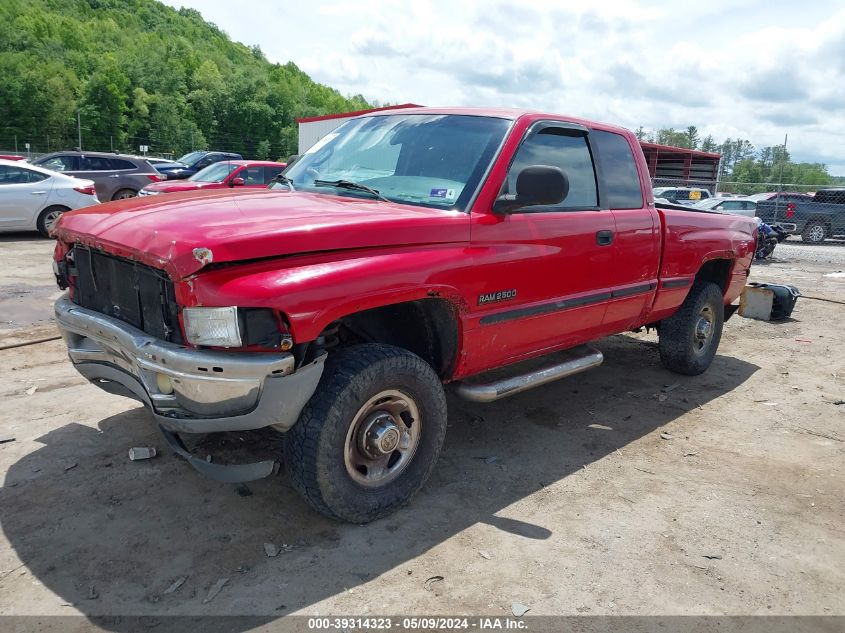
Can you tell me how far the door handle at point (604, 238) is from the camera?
13.7 feet

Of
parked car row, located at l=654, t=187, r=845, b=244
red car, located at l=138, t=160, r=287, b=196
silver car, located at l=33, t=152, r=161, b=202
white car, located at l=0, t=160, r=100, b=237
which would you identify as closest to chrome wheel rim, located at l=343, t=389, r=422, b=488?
white car, located at l=0, t=160, r=100, b=237

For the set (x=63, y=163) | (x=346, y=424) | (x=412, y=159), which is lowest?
(x=346, y=424)

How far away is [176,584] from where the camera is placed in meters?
2.71

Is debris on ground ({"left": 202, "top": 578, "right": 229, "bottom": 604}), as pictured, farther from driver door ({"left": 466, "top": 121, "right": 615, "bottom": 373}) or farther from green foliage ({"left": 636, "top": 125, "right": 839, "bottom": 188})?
green foliage ({"left": 636, "top": 125, "right": 839, "bottom": 188})

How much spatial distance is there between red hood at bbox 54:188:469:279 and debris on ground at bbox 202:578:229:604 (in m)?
1.30

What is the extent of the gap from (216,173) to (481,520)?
41.8ft

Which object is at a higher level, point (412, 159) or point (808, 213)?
point (412, 159)

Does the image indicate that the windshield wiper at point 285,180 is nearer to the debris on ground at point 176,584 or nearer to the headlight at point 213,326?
the headlight at point 213,326

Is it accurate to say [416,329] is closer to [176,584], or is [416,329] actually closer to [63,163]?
[176,584]

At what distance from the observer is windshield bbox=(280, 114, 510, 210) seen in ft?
11.8

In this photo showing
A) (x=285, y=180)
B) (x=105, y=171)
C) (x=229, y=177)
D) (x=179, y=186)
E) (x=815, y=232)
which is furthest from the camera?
(x=815, y=232)

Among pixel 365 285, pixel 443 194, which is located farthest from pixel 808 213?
pixel 365 285

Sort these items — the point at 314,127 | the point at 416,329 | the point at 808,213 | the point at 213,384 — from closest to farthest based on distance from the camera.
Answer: the point at 213,384
the point at 416,329
the point at 808,213
the point at 314,127

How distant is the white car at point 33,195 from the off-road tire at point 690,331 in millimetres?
10699
